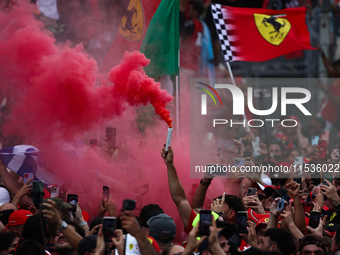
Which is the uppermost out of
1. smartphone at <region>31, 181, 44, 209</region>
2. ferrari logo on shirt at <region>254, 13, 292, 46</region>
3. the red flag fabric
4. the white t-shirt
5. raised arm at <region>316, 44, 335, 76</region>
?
raised arm at <region>316, 44, 335, 76</region>

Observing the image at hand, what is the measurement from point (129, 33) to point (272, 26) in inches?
176

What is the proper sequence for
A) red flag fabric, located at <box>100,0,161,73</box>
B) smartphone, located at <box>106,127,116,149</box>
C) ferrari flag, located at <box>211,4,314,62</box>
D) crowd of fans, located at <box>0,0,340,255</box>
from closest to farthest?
crowd of fans, located at <box>0,0,340,255</box> → smartphone, located at <box>106,127,116,149</box> → red flag fabric, located at <box>100,0,161,73</box> → ferrari flag, located at <box>211,4,314,62</box>

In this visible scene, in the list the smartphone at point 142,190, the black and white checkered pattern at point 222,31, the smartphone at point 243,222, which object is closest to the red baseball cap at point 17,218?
the smartphone at point 142,190

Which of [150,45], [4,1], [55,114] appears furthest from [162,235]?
[4,1]

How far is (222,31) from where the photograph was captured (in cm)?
1062

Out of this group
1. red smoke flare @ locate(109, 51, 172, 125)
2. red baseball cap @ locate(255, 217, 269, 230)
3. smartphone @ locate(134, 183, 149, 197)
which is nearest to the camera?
red baseball cap @ locate(255, 217, 269, 230)

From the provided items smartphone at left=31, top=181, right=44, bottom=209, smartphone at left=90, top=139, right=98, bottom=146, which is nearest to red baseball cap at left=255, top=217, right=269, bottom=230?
smartphone at left=31, top=181, right=44, bottom=209

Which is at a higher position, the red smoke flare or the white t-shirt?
the red smoke flare

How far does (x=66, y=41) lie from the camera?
730cm

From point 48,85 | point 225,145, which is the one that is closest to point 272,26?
point 225,145

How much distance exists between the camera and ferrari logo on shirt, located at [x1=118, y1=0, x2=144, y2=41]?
7.85 metres

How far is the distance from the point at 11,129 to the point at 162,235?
3.92m

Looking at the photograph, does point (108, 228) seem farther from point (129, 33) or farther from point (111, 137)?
point (129, 33)

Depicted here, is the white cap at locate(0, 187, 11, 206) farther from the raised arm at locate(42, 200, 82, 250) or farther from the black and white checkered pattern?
the black and white checkered pattern
